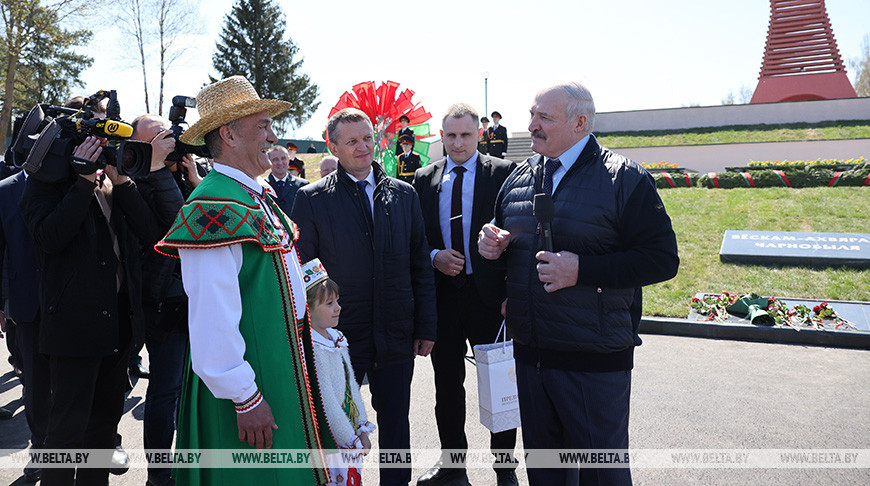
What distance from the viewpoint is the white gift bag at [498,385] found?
3059mm

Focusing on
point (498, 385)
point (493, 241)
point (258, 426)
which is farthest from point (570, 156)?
point (258, 426)

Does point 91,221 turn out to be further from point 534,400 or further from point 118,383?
point 534,400

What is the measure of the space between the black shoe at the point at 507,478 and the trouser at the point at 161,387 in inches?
80.0

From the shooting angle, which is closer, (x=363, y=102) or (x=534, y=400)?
(x=534, y=400)

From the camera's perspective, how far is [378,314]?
124 inches

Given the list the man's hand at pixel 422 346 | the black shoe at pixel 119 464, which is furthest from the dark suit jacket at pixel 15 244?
the man's hand at pixel 422 346

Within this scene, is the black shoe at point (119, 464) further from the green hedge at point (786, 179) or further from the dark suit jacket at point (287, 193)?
the green hedge at point (786, 179)

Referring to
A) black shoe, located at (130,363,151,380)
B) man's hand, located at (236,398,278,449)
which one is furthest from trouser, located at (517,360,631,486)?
black shoe, located at (130,363,151,380)

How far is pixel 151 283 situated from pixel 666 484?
3301 mm

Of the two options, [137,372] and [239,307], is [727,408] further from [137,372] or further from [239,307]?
[137,372]

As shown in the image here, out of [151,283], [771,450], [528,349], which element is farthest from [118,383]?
[771,450]

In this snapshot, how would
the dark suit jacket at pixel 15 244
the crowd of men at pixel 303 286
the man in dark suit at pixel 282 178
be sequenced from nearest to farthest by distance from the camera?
1. the crowd of men at pixel 303 286
2. the dark suit jacket at pixel 15 244
3. the man in dark suit at pixel 282 178

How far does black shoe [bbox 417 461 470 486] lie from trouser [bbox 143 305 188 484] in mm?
1580

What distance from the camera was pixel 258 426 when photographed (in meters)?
1.97
